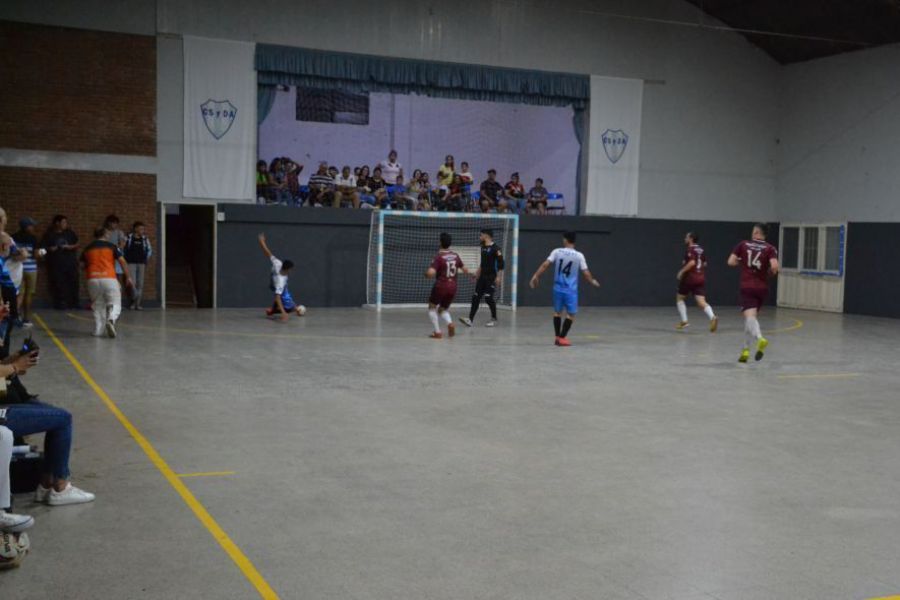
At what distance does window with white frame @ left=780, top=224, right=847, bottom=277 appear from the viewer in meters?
27.1

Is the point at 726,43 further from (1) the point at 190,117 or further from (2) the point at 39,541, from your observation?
(2) the point at 39,541

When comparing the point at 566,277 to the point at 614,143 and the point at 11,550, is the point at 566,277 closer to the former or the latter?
the point at 11,550

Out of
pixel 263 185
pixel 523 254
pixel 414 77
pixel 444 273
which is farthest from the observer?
pixel 523 254

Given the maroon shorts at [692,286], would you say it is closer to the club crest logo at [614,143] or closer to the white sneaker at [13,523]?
the club crest logo at [614,143]

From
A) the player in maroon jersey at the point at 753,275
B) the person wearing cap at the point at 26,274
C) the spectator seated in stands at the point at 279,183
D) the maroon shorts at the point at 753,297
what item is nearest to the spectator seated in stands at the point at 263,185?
the spectator seated in stands at the point at 279,183

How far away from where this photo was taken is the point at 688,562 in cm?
535

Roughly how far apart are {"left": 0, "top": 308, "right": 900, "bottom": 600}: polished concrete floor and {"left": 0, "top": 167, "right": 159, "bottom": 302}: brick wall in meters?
8.51

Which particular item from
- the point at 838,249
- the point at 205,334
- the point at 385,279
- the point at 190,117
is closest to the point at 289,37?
the point at 190,117

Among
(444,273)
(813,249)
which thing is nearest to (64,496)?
(444,273)

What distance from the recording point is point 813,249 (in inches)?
1110

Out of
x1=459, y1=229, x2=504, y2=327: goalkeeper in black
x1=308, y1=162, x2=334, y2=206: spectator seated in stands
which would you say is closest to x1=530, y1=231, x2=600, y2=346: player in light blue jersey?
x1=459, y1=229, x2=504, y2=327: goalkeeper in black

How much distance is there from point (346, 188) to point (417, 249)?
98.5 inches

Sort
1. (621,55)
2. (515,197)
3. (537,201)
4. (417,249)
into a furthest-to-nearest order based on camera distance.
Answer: (537,201) → (621,55) → (515,197) → (417,249)

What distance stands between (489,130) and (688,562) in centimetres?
2774
